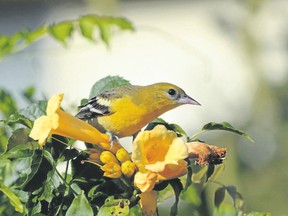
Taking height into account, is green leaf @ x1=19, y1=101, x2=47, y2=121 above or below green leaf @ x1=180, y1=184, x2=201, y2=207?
above

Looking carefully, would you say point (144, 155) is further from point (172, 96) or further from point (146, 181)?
point (172, 96)

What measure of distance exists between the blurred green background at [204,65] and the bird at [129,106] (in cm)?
236

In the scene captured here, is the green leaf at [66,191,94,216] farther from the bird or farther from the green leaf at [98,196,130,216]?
the bird

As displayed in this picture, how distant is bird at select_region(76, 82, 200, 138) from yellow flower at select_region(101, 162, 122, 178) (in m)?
0.18

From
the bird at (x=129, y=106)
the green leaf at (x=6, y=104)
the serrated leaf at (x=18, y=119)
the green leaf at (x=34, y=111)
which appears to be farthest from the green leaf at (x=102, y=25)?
the serrated leaf at (x=18, y=119)

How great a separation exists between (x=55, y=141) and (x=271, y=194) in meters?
2.86

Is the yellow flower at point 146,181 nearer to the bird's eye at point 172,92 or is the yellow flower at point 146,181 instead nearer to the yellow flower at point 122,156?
the yellow flower at point 122,156

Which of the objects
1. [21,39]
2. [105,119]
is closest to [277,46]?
[21,39]

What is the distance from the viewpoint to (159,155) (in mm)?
961

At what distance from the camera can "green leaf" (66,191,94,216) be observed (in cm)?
92

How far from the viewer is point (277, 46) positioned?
5.88 m

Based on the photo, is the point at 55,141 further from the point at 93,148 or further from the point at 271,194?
the point at 271,194

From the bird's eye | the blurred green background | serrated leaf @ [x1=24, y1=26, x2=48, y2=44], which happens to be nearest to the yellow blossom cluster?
the bird's eye

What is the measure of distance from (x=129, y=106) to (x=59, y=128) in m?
0.27
